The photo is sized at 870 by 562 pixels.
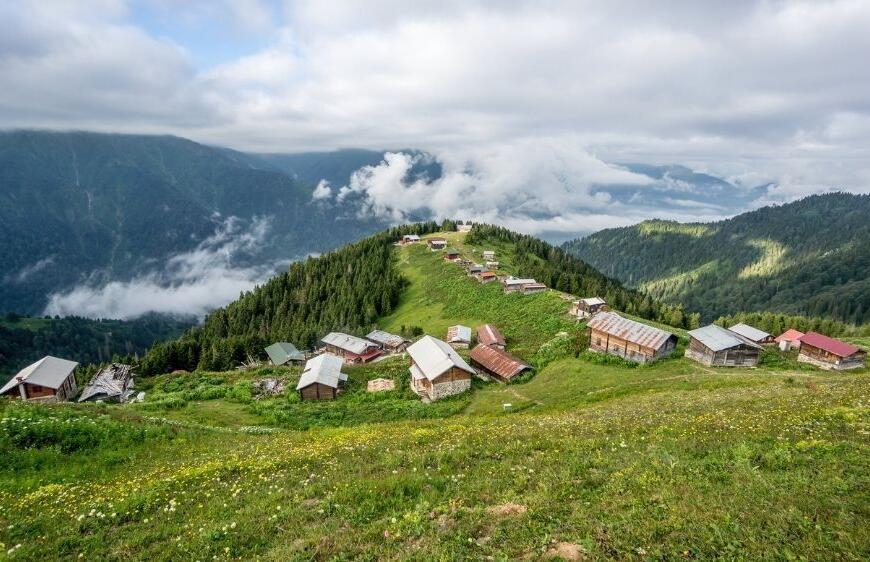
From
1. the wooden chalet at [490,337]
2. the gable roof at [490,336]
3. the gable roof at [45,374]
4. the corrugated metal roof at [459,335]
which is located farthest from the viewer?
the corrugated metal roof at [459,335]

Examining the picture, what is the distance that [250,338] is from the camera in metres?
97.5

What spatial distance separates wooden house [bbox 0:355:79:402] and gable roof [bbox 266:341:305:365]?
3228 centimetres

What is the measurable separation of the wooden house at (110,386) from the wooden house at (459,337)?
2085 inches

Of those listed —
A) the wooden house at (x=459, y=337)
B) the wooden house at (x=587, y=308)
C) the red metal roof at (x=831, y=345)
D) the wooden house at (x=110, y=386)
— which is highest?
the red metal roof at (x=831, y=345)

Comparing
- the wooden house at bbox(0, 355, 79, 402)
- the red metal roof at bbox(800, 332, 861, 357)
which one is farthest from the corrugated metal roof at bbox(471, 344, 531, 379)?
the wooden house at bbox(0, 355, 79, 402)

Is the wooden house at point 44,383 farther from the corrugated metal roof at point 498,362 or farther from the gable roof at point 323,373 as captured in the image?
the corrugated metal roof at point 498,362

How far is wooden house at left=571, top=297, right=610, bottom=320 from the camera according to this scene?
259ft

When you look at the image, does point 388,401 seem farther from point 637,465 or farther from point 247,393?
point 637,465

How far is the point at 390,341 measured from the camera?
92.6m

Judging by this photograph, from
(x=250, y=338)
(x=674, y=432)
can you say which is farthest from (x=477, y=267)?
(x=674, y=432)

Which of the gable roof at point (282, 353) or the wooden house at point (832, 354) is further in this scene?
the gable roof at point (282, 353)

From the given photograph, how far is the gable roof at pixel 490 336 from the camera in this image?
73.9 m

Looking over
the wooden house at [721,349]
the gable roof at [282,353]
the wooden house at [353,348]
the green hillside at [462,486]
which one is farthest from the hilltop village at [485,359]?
the green hillside at [462,486]

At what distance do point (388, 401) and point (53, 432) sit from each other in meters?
34.8
